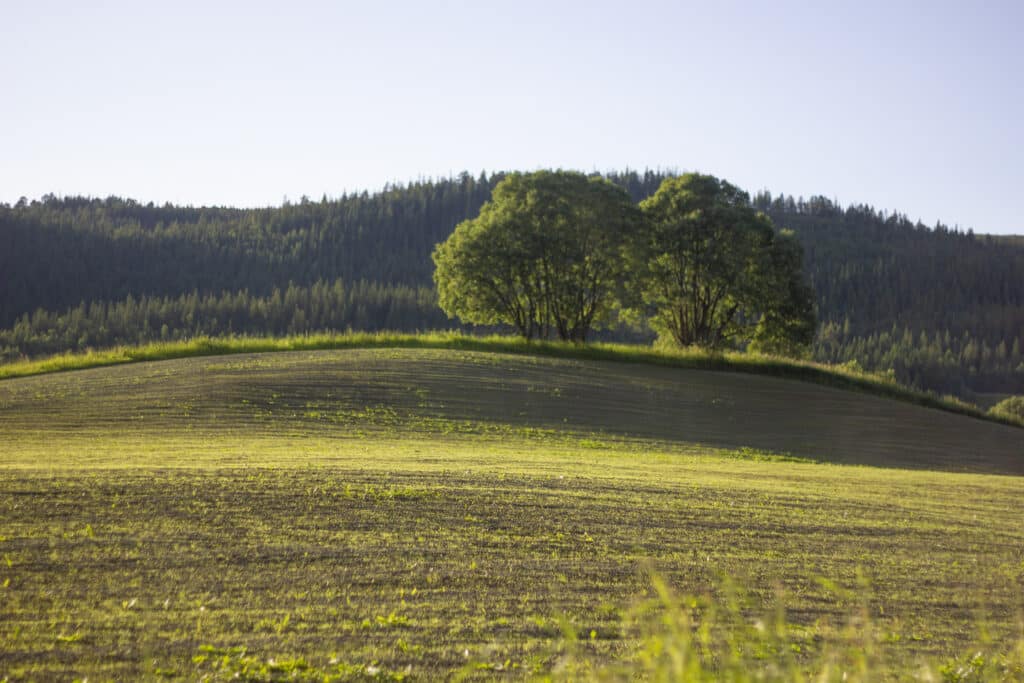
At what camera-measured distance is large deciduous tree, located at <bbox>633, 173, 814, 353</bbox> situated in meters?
52.8

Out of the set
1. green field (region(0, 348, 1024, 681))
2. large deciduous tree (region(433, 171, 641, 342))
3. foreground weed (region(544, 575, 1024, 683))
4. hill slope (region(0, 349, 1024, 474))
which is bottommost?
hill slope (region(0, 349, 1024, 474))

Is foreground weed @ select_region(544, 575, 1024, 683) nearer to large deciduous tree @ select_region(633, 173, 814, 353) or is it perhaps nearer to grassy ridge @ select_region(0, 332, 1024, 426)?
grassy ridge @ select_region(0, 332, 1024, 426)

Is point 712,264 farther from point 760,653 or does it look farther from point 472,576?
point 760,653

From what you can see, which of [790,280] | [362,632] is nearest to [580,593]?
[362,632]

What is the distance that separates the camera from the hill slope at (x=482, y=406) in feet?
82.2

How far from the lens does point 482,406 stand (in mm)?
30078

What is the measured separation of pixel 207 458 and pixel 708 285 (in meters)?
42.6

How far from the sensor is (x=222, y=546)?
9.52 m

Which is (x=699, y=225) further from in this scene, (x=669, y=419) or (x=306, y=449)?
(x=306, y=449)

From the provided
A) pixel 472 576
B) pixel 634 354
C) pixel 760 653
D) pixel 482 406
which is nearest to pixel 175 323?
pixel 634 354

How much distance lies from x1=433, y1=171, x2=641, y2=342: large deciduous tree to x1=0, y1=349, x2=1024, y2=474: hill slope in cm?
1007

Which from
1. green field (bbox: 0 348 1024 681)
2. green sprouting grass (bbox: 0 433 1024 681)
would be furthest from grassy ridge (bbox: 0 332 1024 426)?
green sprouting grass (bbox: 0 433 1024 681)

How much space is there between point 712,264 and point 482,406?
2708cm

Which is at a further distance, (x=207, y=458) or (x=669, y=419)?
(x=669, y=419)
